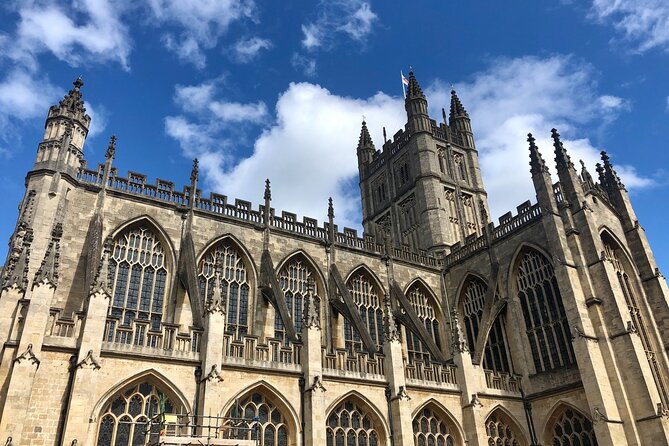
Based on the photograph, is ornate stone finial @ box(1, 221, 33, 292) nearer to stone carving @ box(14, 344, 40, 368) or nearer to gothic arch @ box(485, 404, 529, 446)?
stone carving @ box(14, 344, 40, 368)

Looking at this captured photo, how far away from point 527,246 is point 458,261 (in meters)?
4.28

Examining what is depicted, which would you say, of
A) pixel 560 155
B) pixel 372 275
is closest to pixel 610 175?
pixel 560 155

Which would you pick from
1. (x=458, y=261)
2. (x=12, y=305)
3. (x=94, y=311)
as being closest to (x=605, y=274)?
(x=458, y=261)

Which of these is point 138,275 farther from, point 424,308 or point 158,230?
point 424,308

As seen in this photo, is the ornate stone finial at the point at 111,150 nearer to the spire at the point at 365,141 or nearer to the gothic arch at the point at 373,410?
the gothic arch at the point at 373,410

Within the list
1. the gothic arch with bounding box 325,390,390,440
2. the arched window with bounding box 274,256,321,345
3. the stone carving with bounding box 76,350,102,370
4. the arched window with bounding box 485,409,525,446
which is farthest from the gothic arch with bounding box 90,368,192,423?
the arched window with bounding box 485,409,525,446

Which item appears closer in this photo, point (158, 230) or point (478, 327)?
point (158, 230)

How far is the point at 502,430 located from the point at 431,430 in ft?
11.7

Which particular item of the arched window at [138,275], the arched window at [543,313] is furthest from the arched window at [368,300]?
the arched window at [138,275]

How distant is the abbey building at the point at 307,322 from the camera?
46.1 feet

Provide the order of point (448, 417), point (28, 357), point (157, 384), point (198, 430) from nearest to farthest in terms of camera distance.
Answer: point (28, 357), point (198, 430), point (157, 384), point (448, 417)

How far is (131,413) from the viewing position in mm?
14266

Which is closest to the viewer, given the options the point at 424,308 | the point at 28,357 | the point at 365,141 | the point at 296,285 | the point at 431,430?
the point at 28,357

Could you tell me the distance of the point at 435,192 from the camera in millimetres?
33438
